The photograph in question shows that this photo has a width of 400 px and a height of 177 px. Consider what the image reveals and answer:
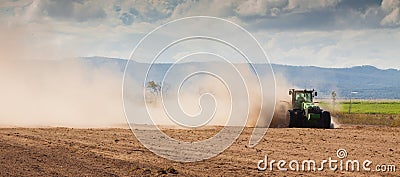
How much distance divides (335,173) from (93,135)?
40.9ft

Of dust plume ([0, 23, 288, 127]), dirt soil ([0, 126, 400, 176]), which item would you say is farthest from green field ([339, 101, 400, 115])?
dirt soil ([0, 126, 400, 176])

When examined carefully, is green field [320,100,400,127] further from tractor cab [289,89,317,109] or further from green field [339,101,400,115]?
tractor cab [289,89,317,109]

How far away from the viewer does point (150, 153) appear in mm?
20359

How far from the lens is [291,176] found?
1641cm

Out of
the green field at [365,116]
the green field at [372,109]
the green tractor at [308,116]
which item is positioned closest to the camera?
the green tractor at [308,116]

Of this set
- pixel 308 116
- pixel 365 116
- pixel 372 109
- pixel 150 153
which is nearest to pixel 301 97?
pixel 308 116

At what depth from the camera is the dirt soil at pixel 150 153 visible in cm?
1641

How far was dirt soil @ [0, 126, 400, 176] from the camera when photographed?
1641cm

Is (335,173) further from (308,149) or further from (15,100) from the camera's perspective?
(15,100)

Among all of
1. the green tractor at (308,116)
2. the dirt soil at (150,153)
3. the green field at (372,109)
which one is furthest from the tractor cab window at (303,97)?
the green field at (372,109)

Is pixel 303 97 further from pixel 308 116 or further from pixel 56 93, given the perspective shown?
pixel 56 93

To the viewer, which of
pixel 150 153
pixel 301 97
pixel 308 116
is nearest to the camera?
pixel 150 153

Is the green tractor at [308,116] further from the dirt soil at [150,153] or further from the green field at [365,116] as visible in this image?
the green field at [365,116]

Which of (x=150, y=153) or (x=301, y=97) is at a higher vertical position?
(x=301, y=97)
